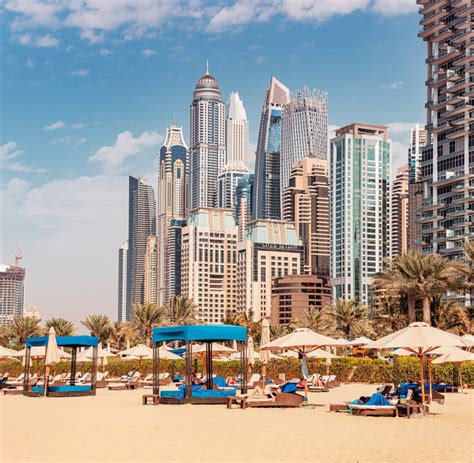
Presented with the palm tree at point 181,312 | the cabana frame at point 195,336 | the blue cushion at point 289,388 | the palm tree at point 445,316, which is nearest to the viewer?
the blue cushion at point 289,388

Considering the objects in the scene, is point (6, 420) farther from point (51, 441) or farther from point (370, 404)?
point (370, 404)

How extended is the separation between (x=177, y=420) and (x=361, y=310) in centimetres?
5338

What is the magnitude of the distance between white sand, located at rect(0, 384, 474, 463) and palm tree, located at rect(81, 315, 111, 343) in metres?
52.2

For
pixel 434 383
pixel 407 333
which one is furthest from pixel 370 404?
pixel 434 383

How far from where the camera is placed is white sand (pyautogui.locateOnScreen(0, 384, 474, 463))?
15383mm

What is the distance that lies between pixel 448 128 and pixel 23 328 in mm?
64502

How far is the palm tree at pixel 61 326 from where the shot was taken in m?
77.8

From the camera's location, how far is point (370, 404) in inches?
A: 952

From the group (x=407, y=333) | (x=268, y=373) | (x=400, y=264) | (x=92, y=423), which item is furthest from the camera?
(x=400, y=264)

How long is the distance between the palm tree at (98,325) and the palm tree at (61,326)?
5.11ft

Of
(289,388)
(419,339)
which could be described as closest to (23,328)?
(289,388)

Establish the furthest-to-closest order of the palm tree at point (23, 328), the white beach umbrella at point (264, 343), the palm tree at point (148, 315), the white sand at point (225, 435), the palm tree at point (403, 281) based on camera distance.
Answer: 1. the palm tree at point (23, 328)
2. the palm tree at point (148, 315)
3. the palm tree at point (403, 281)
4. the white beach umbrella at point (264, 343)
5. the white sand at point (225, 435)

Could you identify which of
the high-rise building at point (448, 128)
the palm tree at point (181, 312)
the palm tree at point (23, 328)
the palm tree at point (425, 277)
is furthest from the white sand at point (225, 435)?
the high-rise building at point (448, 128)

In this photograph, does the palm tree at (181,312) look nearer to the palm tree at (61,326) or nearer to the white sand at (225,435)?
the palm tree at (61,326)
